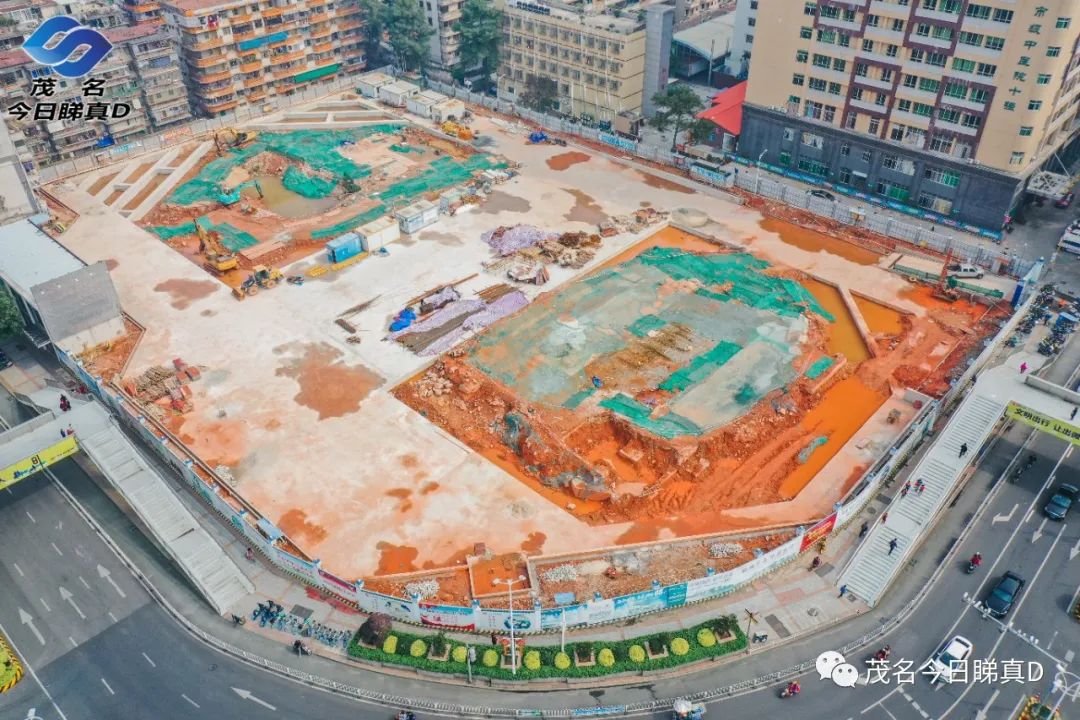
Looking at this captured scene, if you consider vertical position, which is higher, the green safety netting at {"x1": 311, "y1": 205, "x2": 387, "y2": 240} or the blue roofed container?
the blue roofed container

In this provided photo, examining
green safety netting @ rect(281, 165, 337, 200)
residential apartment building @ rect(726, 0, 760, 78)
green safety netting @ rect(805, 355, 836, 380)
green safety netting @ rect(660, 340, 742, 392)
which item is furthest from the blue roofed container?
residential apartment building @ rect(726, 0, 760, 78)

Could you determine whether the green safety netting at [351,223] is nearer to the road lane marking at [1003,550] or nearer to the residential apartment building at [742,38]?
the residential apartment building at [742,38]

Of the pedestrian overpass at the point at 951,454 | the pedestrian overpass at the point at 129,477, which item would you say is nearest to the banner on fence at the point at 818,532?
the pedestrian overpass at the point at 951,454

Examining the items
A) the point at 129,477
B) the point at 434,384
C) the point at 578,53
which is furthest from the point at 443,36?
the point at 129,477

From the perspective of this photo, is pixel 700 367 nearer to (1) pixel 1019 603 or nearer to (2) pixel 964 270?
(1) pixel 1019 603

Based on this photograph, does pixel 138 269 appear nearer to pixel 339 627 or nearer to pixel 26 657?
pixel 26 657

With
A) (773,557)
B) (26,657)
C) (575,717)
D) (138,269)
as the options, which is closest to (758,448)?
(773,557)

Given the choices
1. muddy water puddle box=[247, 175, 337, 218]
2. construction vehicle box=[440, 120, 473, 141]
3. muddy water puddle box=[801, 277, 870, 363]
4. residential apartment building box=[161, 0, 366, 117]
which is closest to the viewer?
muddy water puddle box=[801, 277, 870, 363]

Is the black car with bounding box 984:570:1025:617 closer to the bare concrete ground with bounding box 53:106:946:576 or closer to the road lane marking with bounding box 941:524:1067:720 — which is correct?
the road lane marking with bounding box 941:524:1067:720
